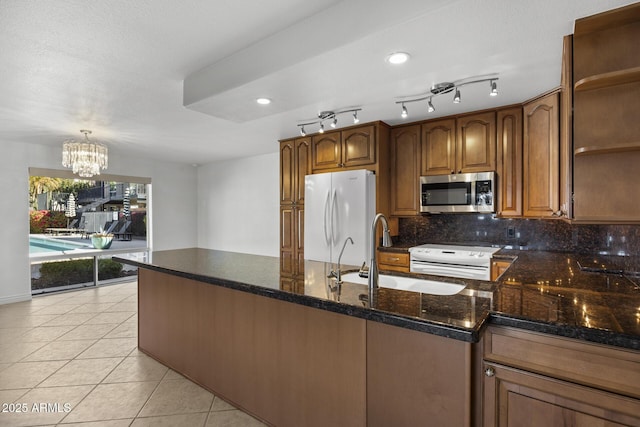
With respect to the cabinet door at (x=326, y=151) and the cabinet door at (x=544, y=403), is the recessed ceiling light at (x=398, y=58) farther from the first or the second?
the cabinet door at (x=326, y=151)

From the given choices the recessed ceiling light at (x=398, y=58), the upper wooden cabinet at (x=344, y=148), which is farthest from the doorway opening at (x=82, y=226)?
the recessed ceiling light at (x=398, y=58)

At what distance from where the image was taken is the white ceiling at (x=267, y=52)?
60.7 inches

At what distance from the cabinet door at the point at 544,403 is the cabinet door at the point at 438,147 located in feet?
7.99

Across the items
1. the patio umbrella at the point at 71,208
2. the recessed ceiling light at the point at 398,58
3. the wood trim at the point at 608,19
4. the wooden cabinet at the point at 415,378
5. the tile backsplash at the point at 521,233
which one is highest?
the wood trim at the point at 608,19

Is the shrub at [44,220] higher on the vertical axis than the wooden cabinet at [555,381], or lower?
higher

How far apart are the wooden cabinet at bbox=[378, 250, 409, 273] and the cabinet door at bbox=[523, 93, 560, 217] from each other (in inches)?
45.0

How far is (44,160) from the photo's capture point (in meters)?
4.84

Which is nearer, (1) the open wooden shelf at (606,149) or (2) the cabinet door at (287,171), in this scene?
Result: (1) the open wooden shelf at (606,149)

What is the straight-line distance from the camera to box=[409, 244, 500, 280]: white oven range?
2.84 metres

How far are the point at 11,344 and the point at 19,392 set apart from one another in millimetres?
1187

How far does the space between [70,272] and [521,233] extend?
254 inches

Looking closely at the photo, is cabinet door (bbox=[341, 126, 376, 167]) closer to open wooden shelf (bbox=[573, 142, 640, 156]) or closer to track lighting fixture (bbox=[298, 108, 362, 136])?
track lighting fixture (bbox=[298, 108, 362, 136])

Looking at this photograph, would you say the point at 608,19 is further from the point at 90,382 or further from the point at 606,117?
the point at 90,382

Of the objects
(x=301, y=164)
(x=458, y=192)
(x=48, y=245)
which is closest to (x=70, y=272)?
(x=48, y=245)
